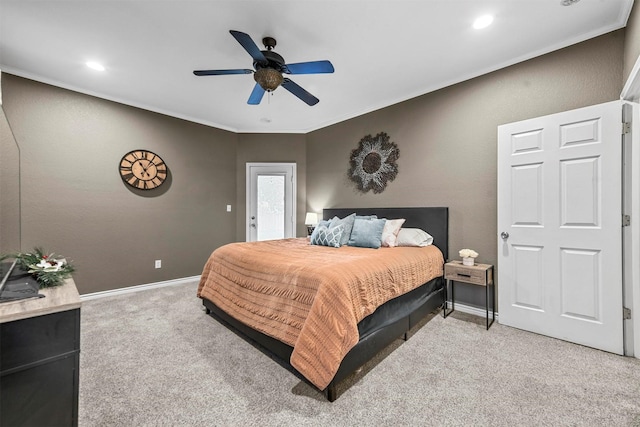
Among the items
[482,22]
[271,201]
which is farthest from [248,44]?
[271,201]

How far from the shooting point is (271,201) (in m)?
5.13

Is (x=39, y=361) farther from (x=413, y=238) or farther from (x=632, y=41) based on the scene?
(x=632, y=41)

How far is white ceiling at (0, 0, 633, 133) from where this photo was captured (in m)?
2.09

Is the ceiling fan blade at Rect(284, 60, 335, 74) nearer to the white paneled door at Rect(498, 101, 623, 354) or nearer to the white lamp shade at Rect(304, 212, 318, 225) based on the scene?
the white paneled door at Rect(498, 101, 623, 354)

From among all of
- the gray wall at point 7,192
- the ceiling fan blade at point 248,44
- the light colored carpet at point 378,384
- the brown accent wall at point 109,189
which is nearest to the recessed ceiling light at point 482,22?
the ceiling fan blade at point 248,44

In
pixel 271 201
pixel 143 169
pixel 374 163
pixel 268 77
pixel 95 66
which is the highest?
pixel 95 66

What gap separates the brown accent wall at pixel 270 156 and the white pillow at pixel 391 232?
213 centimetres

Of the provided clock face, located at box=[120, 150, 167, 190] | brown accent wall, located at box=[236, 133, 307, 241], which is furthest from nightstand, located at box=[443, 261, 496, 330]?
clock face, located at box=[120, 150, 167, 190]

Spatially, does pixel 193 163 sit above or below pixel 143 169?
above

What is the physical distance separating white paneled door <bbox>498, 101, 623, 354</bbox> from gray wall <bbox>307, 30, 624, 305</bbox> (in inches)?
8.3

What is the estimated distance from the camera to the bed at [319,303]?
64.1 inches

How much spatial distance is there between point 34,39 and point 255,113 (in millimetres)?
2397

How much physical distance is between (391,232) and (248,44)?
7.81ft

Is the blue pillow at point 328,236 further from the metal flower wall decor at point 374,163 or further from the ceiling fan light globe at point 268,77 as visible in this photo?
the ceiling fan light globe at point 268,77
